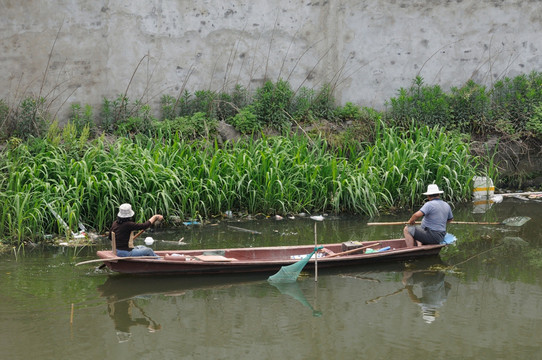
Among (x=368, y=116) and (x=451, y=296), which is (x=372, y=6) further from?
(x=451, y=296)

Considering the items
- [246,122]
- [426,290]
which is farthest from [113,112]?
[426,290]

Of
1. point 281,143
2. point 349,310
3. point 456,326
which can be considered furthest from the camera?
point 281,143

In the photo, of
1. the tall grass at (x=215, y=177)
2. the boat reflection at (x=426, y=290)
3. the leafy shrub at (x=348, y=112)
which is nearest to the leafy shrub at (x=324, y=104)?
the leafy shrub at (x=348, y=112)

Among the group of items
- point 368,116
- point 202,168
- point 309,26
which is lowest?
point 202,168

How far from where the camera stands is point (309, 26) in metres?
14.1

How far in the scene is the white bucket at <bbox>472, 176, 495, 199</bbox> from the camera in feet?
42.2

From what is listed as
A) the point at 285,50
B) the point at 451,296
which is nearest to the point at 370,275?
the point at 451,296

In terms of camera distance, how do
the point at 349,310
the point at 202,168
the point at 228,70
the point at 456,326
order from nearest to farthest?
the point at 456,326
the point at 349,310
the point at 202,168
the point at 228,70

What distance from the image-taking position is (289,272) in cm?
845

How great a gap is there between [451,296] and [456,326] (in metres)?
1.03

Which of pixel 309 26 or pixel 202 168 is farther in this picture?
pixel 309 26

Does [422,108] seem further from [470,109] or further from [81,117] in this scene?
[81,117]

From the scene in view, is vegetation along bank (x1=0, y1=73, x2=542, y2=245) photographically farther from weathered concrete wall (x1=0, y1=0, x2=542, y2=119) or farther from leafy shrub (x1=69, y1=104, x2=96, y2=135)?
weathered concrete wall (x1=0, y1=0, x2=542, y2=119)

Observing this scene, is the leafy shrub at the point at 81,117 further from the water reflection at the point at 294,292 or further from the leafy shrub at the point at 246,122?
the water reflection at the point at 294,292
